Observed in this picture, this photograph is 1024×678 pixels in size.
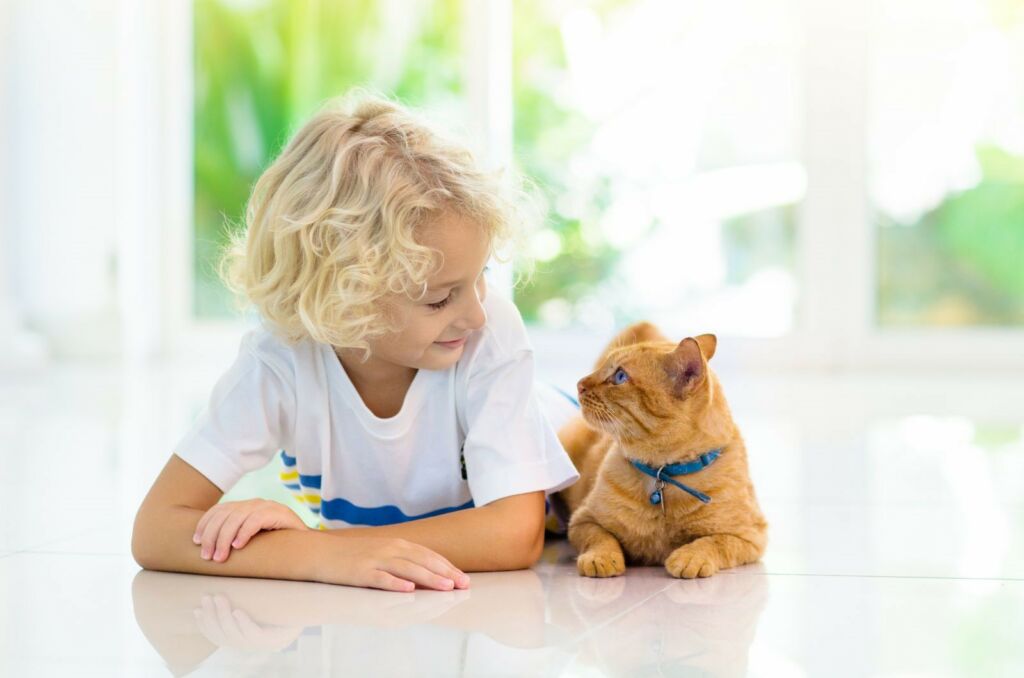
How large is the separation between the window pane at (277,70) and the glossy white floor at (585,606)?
3.42 meters

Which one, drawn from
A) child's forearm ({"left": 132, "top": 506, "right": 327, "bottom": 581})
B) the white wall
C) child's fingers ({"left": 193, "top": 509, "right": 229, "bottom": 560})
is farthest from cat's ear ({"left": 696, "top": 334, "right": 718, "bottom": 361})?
the white wall

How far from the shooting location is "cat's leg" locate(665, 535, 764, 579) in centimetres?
152

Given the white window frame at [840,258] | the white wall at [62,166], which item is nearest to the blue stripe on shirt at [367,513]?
the white window frame at [840,258]

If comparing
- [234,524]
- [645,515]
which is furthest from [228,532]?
[645,515]

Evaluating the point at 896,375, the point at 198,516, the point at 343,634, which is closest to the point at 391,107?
the point at 198,516

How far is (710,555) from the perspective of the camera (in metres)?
1.54

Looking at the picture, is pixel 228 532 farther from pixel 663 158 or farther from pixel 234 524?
pixel 663 158

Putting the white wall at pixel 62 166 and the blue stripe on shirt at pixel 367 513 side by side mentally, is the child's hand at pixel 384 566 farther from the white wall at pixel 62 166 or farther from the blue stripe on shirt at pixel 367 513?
the white wall at pixel 62 166

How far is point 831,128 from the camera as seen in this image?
16.5 ft

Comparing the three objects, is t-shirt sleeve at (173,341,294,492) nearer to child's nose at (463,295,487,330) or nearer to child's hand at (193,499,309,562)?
child's hand at (193,499,309,562)

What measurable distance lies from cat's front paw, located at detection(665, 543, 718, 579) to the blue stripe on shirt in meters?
0.35

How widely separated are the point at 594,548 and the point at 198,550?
533mm

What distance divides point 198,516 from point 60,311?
418 cm

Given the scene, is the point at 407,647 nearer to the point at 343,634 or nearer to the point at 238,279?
the point at 343,634
